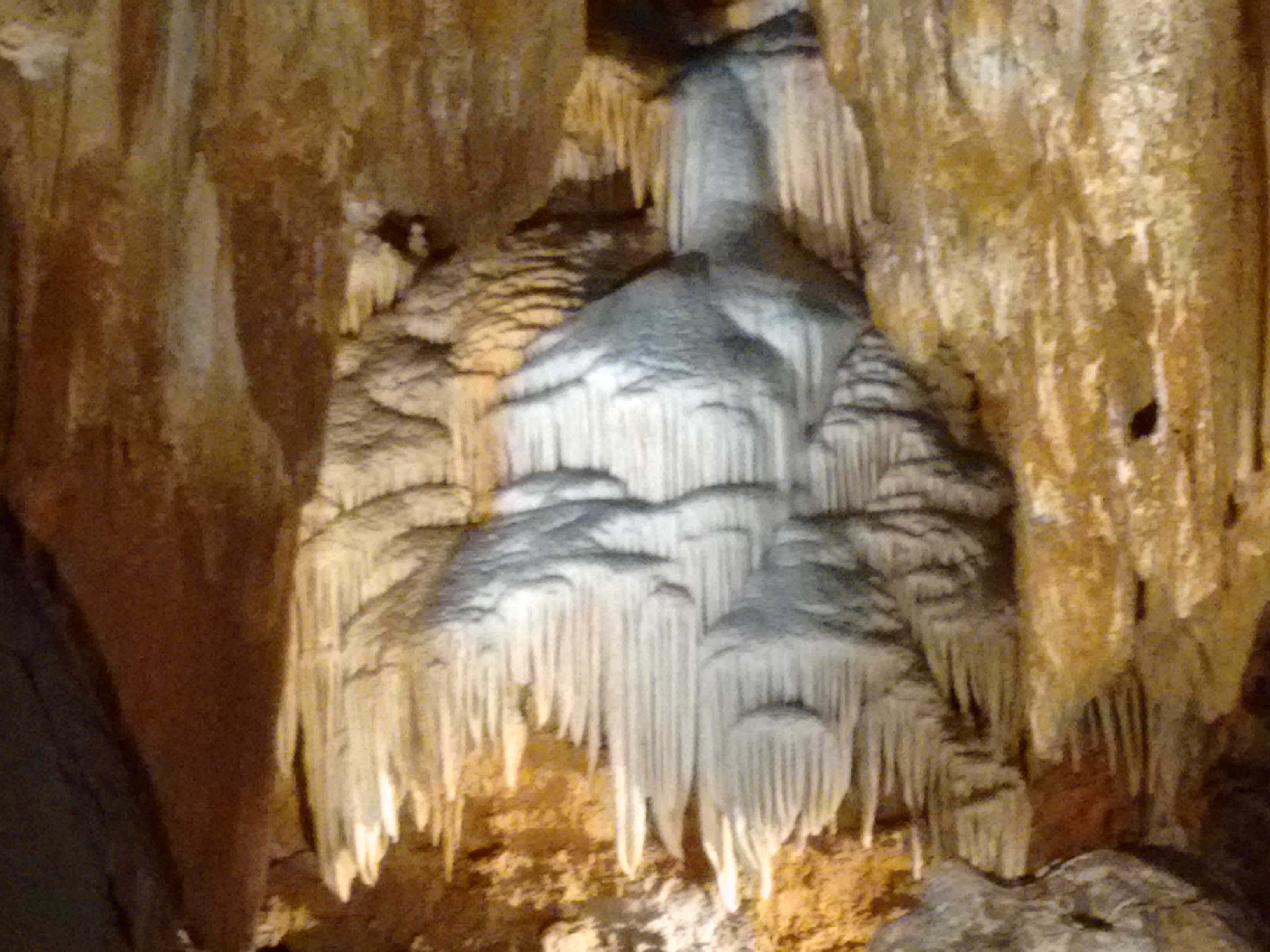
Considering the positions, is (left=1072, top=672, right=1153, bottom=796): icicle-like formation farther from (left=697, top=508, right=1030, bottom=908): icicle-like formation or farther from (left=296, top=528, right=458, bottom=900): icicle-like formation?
(left=296, top=528, right=458, bottom=900): icicle-like formation

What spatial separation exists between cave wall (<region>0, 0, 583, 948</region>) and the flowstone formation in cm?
56

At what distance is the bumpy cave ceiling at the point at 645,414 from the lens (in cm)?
379

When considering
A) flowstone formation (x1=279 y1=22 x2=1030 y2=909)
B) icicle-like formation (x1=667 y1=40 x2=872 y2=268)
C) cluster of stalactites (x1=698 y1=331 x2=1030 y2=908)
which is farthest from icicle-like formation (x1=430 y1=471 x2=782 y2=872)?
icicle-like formation (x1=667 y1=40 x2=872 y2=268)

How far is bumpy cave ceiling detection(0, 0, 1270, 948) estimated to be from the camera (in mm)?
3795

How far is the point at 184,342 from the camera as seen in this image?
3.91 m

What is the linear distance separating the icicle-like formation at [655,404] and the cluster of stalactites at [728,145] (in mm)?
742

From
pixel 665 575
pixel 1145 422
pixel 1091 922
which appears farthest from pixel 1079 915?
pixel 665 575

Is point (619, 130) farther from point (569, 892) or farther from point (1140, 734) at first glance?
point (569, 892)

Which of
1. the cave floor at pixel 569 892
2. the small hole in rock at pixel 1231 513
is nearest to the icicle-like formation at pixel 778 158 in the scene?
the small hole in rock at pixel 1231 513

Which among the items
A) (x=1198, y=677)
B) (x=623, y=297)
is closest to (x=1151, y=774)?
(x=1198, y=677)

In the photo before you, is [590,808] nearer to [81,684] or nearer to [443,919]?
[443,919]

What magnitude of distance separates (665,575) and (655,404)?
588mm

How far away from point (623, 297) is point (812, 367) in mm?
717

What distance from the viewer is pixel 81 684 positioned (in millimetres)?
3586
